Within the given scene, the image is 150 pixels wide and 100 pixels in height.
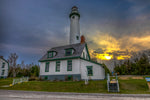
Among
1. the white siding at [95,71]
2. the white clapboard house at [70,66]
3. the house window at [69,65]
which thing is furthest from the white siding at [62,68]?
the white siding at [95,71]

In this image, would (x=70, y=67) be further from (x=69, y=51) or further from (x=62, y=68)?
(x=69, y=51)

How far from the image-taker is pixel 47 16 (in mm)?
21609

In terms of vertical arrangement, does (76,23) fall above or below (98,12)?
above

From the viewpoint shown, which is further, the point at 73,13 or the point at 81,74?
the point at 73,13

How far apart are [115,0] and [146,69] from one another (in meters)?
21.1

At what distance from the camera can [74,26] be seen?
29172 millimetres

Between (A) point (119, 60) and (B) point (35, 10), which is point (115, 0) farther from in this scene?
(A) point (119, 60)

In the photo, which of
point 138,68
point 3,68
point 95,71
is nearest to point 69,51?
point 95,71

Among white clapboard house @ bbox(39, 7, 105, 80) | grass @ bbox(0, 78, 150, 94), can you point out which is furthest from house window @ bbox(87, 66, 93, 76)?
grass @ bbox(0, 78, 150, 94)

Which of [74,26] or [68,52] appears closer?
[68,52]

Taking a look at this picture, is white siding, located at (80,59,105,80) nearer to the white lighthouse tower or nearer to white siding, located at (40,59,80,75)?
white siding, located at (40,59,80,75)

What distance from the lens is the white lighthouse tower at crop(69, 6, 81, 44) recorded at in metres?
27.8

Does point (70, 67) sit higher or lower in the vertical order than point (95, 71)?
higher

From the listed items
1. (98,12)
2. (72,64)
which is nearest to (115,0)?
(98,12)
